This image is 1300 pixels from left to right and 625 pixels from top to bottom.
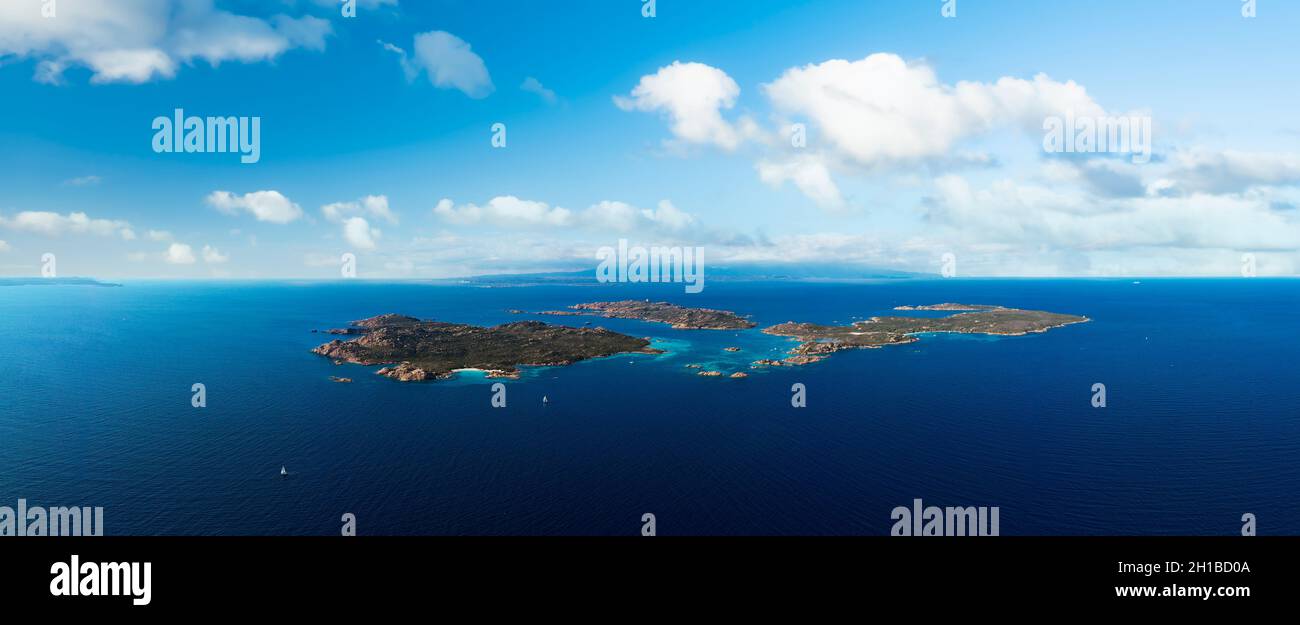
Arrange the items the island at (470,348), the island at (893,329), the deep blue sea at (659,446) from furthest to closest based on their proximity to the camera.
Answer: the island at (893,329)
the island at (470,348)
the deep blue sea at (659,446)

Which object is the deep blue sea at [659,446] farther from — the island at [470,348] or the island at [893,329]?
the island at [893,329]

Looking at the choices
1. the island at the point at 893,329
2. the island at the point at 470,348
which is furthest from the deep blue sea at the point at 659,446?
the island at the point at 893,329

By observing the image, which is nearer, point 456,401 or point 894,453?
point 894,453

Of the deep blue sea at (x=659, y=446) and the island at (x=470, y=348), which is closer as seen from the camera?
the deep blue sea at (x=659, y=446)

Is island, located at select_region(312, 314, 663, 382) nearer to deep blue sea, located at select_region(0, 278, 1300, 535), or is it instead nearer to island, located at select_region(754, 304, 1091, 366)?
deep blue sea, located at select_region(0, 278, 1300, 535)
